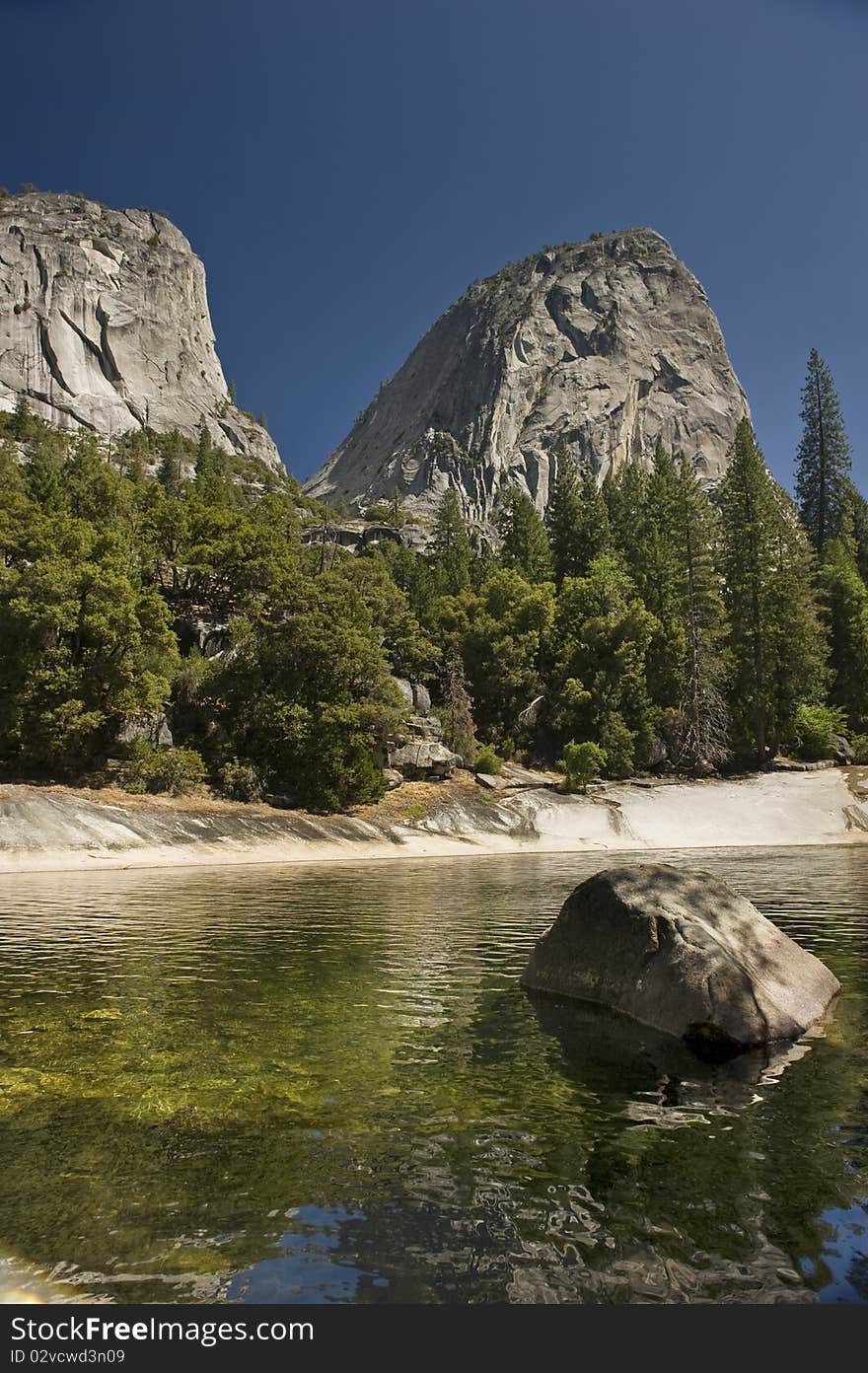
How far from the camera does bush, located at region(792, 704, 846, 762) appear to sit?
188 ft

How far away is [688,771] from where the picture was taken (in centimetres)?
5659

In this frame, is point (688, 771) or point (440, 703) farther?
point (440, 703)

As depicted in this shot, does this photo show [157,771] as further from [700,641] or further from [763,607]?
[763,607]

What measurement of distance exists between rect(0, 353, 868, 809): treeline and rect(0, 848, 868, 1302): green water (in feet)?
101

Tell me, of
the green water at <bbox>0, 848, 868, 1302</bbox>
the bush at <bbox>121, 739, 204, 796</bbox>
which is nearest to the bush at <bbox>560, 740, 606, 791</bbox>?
the bush at <bbox>121, 739, 204, 796</bbox>

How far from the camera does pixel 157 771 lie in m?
39.7

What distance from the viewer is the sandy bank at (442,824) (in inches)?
1231

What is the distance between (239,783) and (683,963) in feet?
117

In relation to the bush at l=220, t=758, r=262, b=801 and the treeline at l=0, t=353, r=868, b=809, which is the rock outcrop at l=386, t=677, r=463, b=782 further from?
the bush at l=220, t=758, r=262, b=801

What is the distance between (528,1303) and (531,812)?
140ft

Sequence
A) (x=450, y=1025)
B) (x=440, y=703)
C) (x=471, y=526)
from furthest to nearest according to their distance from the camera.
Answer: (x=471, y=526) → (x=440, y=703) → (x=450, y=1025)

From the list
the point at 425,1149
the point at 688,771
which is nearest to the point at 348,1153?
the point at 425,1149

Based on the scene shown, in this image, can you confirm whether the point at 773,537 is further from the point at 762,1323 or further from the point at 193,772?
the point at 762,1323

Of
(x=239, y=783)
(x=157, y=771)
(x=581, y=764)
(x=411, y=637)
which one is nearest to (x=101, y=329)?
(x=411, y=637)
